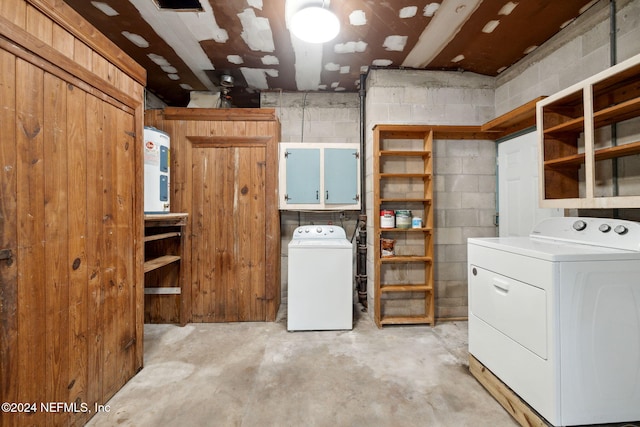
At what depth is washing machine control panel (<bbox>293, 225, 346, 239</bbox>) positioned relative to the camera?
3059mm

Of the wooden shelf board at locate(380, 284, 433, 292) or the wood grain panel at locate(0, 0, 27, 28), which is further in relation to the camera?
the wooden shelf board at locate(380, 284, 433, 292)

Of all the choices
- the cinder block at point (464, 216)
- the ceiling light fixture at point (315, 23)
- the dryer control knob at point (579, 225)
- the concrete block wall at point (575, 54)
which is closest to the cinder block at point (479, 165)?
the cinder block at point (464, 216)

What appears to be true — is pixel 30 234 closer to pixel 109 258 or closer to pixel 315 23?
pixel 109 258

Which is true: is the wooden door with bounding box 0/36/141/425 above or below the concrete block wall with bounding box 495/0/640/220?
below

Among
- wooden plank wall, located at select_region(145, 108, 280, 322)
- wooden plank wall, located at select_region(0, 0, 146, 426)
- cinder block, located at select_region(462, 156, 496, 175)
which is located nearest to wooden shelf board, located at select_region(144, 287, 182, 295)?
wooden plank wall, located at select_region(145, 108, 280, 322)

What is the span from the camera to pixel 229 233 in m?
2.88

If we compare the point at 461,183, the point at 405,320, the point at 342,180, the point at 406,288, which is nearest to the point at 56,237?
the point at 342,180

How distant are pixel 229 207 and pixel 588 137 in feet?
9.04

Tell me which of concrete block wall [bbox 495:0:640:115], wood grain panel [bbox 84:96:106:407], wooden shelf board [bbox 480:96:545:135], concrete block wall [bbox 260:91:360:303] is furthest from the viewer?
concrete block wall [bbox 260:91:360:303]

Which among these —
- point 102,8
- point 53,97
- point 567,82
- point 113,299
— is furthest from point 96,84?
point 567,82

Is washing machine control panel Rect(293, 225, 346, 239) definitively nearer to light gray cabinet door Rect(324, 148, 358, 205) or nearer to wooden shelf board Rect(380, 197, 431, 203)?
light gray cabinet door Rect(324, 148, 358, 205)

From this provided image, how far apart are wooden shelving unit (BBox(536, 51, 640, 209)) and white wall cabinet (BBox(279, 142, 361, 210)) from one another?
1.59 meters

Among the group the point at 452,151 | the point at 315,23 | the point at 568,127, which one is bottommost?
the point at 568,127

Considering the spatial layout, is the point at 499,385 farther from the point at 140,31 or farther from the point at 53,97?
the point at 140,31
